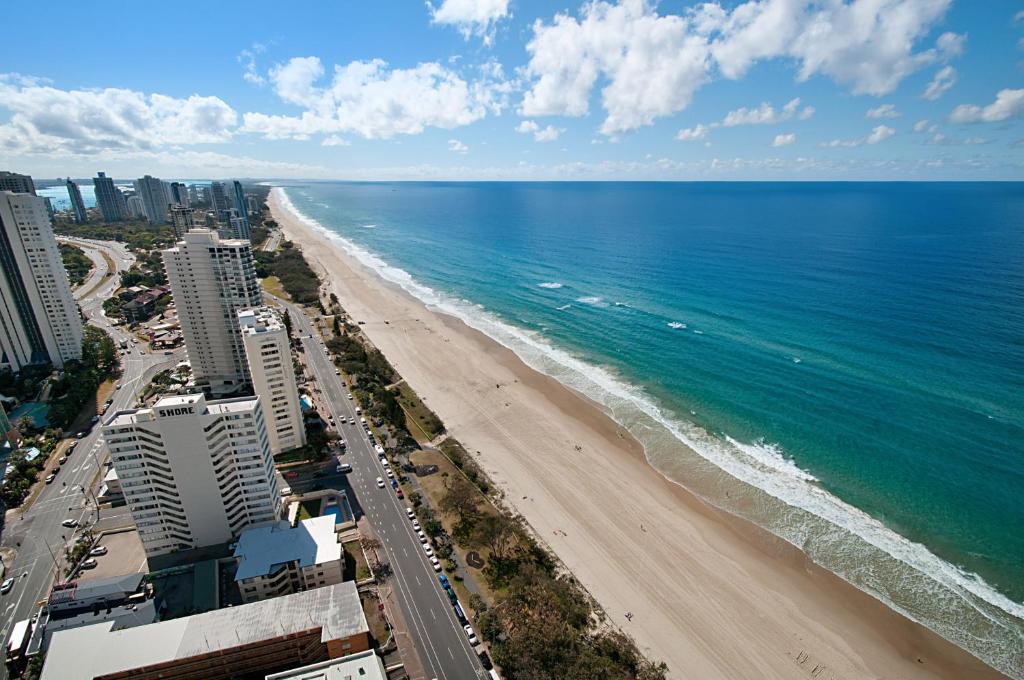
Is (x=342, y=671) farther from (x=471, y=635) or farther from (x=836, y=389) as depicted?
(x=836, y=389)

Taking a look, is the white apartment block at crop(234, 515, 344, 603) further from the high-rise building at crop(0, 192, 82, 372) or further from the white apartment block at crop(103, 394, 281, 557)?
the high-rise building at crop(0, 192, 82, 372)

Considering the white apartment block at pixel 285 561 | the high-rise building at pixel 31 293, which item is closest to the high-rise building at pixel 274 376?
the white apartment block at pixel 285 561

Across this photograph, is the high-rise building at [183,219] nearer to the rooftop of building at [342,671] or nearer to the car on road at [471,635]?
the rooftop of building at [342,671]

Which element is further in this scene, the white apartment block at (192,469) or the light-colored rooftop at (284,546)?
the light-colored rooftop at (284,546)

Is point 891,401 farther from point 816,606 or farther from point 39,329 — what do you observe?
point 39,329

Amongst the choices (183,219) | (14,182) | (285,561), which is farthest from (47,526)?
(14,182)

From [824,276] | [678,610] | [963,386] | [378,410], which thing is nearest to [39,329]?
[378,410]
